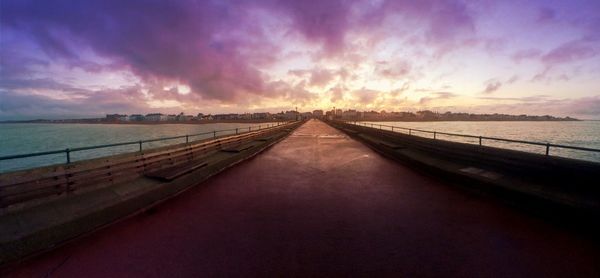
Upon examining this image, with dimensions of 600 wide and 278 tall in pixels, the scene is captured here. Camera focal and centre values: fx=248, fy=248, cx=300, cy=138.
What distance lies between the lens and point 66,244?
165 inches

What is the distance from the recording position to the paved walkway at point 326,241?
350 cm

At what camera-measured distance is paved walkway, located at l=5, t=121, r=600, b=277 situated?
11.5ft

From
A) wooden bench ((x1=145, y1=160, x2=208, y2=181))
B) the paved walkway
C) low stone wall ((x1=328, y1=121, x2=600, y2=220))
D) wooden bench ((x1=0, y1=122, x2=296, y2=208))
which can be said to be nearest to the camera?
the paved walkway

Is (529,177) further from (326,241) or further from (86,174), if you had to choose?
(86,174)

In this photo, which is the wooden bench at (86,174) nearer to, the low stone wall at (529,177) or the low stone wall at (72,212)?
the low stone wall at (72,212)

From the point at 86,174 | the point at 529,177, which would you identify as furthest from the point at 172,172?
the point at 529,177

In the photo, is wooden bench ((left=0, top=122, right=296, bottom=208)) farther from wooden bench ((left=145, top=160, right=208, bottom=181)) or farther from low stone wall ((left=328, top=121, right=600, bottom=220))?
low stone wall ((left=328, top=121, right=600, bottom=220))

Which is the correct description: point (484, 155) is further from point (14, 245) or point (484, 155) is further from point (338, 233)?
point (14, 245)

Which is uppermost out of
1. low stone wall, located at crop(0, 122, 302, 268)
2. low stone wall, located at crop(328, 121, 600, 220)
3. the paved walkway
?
low stone wall, located at crop(328, 121, 600, 220)

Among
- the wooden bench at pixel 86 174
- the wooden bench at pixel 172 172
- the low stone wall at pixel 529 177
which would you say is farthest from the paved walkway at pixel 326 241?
the wooden bench at pixel 86 174

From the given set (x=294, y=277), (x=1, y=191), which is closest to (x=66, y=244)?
(x=1, y=191)

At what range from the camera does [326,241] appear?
422 cm

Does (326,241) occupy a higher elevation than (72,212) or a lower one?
lower

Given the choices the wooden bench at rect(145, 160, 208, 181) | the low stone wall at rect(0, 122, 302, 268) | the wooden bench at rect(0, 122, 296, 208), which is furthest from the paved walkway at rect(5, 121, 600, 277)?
the wooden bench at rect(0, 122, 296, 208)
